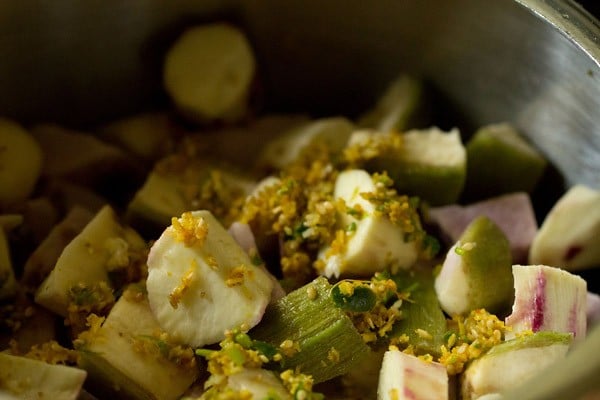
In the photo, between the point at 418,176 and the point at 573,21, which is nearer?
the point at 573,21

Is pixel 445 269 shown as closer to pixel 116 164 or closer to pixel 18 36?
pixel 116 164

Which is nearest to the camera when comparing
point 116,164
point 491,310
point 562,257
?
point 491,310

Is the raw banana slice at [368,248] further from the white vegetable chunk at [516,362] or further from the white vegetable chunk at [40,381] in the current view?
the white vegetable chunk at [40,381]

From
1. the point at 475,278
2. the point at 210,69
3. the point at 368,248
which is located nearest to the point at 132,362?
the point at 368,248

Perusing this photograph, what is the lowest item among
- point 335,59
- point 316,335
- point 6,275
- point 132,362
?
point 6,275

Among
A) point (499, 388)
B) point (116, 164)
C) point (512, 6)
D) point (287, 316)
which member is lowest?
point (116, 164)

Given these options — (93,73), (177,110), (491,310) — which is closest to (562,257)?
(491,310)

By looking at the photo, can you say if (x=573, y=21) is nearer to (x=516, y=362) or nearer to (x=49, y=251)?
(x=516, y=362)

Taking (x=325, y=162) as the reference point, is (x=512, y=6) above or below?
above

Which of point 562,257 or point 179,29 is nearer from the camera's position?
point 562,257
